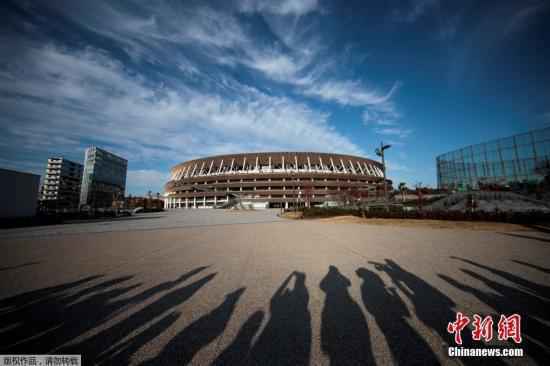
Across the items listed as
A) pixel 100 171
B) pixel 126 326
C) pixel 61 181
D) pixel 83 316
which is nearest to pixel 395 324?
pixel 126 326

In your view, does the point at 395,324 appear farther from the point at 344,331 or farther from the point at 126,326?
the point at 126,326

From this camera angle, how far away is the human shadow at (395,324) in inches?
81.7

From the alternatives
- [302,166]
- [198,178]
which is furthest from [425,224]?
[198,178]

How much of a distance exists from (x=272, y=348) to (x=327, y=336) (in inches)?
27.8

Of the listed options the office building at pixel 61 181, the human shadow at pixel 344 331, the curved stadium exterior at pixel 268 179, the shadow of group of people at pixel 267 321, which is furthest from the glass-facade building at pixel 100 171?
the human shadow at pixel 344 331

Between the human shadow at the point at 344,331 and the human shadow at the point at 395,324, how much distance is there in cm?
24

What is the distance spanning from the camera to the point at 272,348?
222 centimetres

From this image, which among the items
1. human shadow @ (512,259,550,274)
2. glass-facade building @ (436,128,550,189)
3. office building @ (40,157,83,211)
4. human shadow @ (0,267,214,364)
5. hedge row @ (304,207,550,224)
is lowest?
human shadow @ (0,267,214,364)

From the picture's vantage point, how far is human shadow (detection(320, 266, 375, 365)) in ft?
6.88

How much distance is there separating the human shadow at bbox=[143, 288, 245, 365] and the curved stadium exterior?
60.4m

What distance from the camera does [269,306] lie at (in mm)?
3244

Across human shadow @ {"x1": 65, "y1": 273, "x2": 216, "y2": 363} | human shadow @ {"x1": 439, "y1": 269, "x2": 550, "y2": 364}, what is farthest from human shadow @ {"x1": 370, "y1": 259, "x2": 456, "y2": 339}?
human shadow @ {"x1": 65, "y1": 273, "x2": 216, "y2": 363}

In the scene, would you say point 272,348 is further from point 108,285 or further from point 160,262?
point 160,262

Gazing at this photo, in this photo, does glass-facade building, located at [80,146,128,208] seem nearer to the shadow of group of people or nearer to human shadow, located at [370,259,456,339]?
the shadow of group of people
